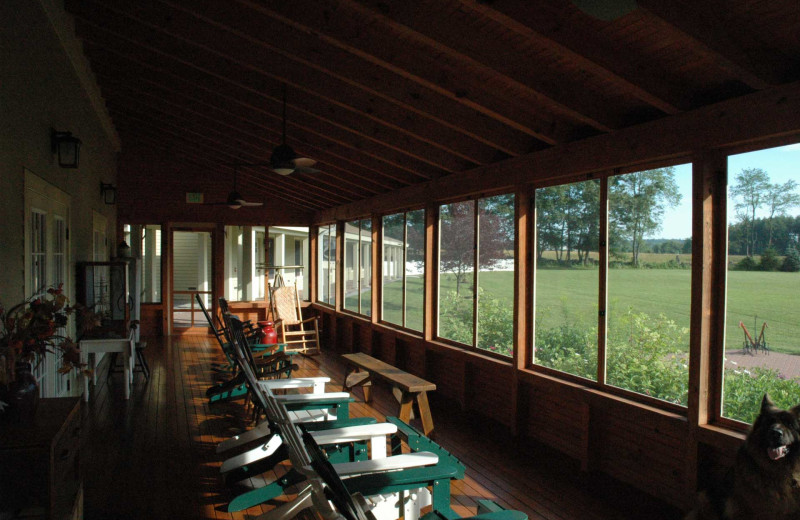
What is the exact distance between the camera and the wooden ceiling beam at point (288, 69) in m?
4.26

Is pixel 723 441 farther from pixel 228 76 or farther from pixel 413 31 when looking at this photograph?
pixel 228 76

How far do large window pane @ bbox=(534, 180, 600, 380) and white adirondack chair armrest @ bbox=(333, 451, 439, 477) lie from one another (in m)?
1.82

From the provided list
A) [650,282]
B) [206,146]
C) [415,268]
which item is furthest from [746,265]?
[206,146]

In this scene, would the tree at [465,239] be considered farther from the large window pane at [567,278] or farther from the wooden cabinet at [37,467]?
the wooden cabinet at [37,467]

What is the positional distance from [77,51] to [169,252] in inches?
204

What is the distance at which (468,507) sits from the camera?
3.38m

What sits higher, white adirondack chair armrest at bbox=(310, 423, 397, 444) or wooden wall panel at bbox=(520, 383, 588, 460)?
white adirondack chair armrest at bbox=(310, 423, 397, 444)

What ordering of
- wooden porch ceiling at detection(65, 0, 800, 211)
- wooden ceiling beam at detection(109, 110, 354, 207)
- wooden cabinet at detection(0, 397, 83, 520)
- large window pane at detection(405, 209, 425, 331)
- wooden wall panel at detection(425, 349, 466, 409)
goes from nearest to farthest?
wooden cabinet at detection(0, 397, 83, 520), wooden porch ceiling at detection(65, 0, 800, 211), wooden wall panel at detection(425, 349, 466, 409), large window pane at detection(405, 209, 425, 331), wooden ceiling beam at detection(109, 110, 354, 207)

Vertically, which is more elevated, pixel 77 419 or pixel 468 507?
pixel 77 419

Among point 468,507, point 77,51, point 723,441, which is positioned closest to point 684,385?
point 723,441

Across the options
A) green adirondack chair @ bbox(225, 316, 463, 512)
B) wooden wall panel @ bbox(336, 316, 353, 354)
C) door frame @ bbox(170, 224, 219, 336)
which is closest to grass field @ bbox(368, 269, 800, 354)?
green adirondack chair @ bbox(225, 316, 463, 512)

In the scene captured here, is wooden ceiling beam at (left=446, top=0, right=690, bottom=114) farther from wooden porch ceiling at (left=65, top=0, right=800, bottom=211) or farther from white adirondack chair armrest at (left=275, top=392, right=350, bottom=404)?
white adirondack chair armrest at (left=275, top=392, right=350, bottom=404)

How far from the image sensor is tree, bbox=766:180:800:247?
2801 millimetres

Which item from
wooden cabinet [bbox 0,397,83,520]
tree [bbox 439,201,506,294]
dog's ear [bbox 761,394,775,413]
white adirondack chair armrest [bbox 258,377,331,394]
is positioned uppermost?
tree [bbox 439,201,506,294]
